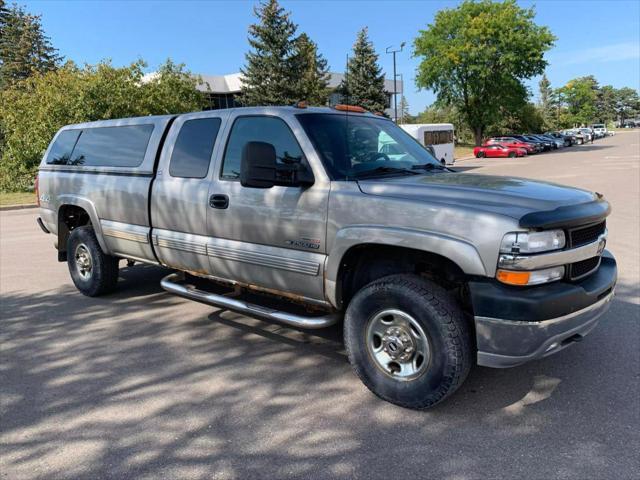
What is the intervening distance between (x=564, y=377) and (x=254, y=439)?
7.50 feet

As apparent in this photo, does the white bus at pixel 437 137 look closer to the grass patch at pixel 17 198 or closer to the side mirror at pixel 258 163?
the grass patch at pixel 17 198

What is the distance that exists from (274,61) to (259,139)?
39750mm

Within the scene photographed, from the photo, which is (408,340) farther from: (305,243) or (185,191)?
(185,191)

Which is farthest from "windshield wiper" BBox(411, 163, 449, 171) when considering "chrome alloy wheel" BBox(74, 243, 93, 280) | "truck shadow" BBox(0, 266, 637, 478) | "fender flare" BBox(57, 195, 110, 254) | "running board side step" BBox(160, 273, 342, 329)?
"chrome alloy wheel" BBox(74, 243, 93, 280)

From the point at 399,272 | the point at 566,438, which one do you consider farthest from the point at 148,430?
the point at 566,438

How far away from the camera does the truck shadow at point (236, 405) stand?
2932 mm

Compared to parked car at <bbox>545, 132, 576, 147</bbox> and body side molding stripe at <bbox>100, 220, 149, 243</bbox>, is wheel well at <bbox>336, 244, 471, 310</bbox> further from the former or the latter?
parked car at <bbox>545, 132, 576, 147</bbox>

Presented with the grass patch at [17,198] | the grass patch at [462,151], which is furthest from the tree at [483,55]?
the grass patch at [17,198]

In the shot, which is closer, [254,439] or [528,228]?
[528,228]

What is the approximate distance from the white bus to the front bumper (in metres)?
26.9

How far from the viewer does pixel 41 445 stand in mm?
3131

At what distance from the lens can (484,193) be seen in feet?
11.0

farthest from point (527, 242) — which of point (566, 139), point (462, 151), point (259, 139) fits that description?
point (566, 139)

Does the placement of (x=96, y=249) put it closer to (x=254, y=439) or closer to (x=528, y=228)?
(x=254, y=439)
